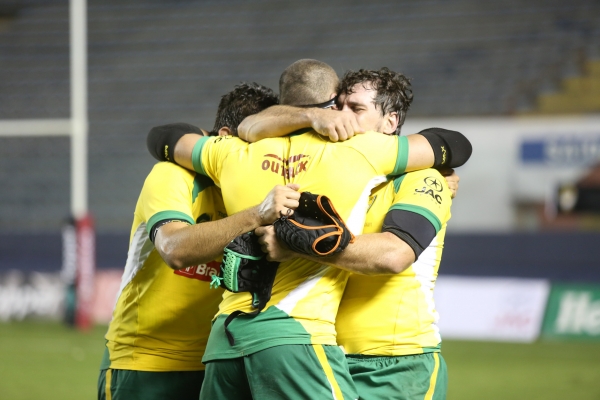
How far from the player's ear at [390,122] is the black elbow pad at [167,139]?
67 cm

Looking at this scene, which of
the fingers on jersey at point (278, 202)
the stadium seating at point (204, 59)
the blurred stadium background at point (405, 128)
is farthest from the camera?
the stadium seating at point (204, 59)

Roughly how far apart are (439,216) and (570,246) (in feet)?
24.9

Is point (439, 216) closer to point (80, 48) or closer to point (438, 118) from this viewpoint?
point (80, 48)

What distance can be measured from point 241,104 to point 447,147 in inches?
30.6

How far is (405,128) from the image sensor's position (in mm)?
10719

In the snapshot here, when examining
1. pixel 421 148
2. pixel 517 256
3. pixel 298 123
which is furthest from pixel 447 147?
pixel 517 256

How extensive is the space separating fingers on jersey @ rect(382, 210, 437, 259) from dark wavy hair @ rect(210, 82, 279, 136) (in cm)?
74

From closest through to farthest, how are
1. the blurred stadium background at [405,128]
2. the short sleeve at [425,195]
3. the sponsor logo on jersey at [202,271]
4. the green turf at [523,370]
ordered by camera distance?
1. the short sleeve at [425,195]
2. the sponsor logo on jersey at [202,271]
3. the green turf at [523,370]
4. the blurred stadium background at [405,128]

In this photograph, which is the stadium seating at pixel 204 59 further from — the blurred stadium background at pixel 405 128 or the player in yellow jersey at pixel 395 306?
the player in yellow jersey at pixel 395 306

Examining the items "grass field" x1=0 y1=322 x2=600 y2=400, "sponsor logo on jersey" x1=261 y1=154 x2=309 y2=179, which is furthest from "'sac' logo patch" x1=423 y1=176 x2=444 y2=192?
"grass field" x1=0 y1=322 x2=600 y2=400

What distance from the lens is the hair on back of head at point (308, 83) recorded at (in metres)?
2.82

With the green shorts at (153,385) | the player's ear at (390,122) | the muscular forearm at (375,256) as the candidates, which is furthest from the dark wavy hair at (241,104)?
the green shorts at (153,385)

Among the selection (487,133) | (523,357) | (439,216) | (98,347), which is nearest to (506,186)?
(487,133)

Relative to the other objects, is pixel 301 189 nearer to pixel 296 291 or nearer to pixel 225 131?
pixel 296 291
